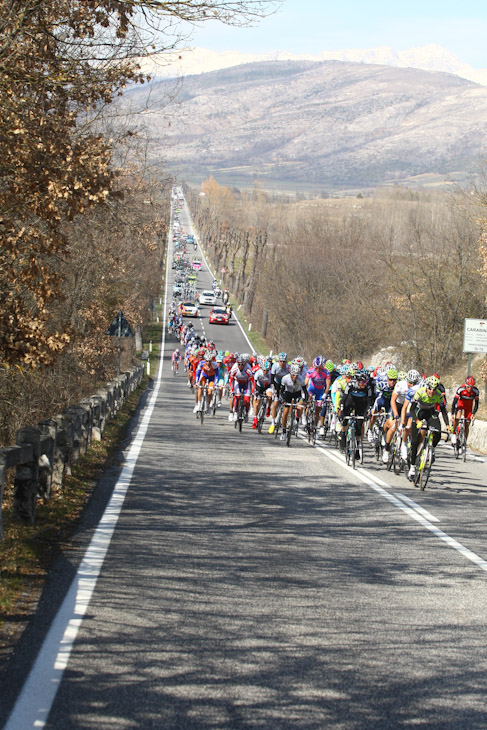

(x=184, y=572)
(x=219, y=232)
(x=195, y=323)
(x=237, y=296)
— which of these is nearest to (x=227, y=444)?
(x=184, y=572)

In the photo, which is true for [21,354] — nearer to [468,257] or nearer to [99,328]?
[99,328]

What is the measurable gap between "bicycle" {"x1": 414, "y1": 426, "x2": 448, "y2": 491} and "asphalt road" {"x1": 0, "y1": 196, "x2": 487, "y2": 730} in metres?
1.13

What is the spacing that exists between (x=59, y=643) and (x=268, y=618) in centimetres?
146

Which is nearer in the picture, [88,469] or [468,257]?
[88,469]

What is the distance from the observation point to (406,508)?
1172cm

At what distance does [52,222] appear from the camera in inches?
377


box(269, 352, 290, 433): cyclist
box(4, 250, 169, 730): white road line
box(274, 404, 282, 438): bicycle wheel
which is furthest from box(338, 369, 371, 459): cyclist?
box(4, 250, 169, 730): white road line

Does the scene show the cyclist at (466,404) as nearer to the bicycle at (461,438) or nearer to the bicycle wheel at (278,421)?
the bicycle at (461,438)

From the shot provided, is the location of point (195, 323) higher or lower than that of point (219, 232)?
lower

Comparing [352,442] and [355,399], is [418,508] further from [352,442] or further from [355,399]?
[355,399]

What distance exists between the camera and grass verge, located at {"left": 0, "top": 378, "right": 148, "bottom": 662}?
21.3ft

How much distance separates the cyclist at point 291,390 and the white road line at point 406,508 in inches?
72.0

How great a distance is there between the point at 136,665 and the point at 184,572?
2.27 m

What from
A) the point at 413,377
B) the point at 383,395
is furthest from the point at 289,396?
the point at 413,377
